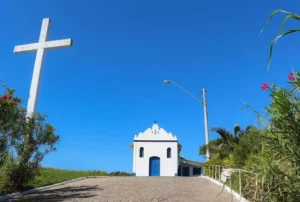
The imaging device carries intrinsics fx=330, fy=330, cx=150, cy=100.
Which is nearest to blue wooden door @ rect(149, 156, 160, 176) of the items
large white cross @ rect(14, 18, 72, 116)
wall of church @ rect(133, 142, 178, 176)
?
wall of church @ rect(133, 142, 178, 176)

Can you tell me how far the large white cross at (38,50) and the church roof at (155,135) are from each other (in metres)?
23.7

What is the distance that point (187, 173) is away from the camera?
43.9 m

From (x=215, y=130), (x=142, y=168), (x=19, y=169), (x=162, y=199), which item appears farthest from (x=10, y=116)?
(x=142, y=168)

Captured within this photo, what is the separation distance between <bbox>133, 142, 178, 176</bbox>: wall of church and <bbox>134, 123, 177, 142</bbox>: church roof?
1.56ft

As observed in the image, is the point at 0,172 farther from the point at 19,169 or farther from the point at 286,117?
the point at 286,117

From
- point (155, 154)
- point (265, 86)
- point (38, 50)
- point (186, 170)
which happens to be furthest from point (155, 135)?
point (265, 86)

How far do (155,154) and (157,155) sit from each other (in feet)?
0.84

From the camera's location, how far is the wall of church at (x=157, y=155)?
37.6 meters

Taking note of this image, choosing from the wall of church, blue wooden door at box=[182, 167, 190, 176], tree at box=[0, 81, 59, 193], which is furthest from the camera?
blue wooden door at box=[182, 167, 190, 176]

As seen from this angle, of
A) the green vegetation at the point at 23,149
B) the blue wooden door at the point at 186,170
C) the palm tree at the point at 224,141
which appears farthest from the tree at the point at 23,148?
the blue wooden door at the point at 186,170

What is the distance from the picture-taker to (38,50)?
53.1 ft

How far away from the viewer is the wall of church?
37562mm

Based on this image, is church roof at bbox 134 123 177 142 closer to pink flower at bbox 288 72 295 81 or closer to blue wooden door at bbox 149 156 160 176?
blue wooden door at bbox 149 156 160 176

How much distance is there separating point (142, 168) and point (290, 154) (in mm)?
35153
